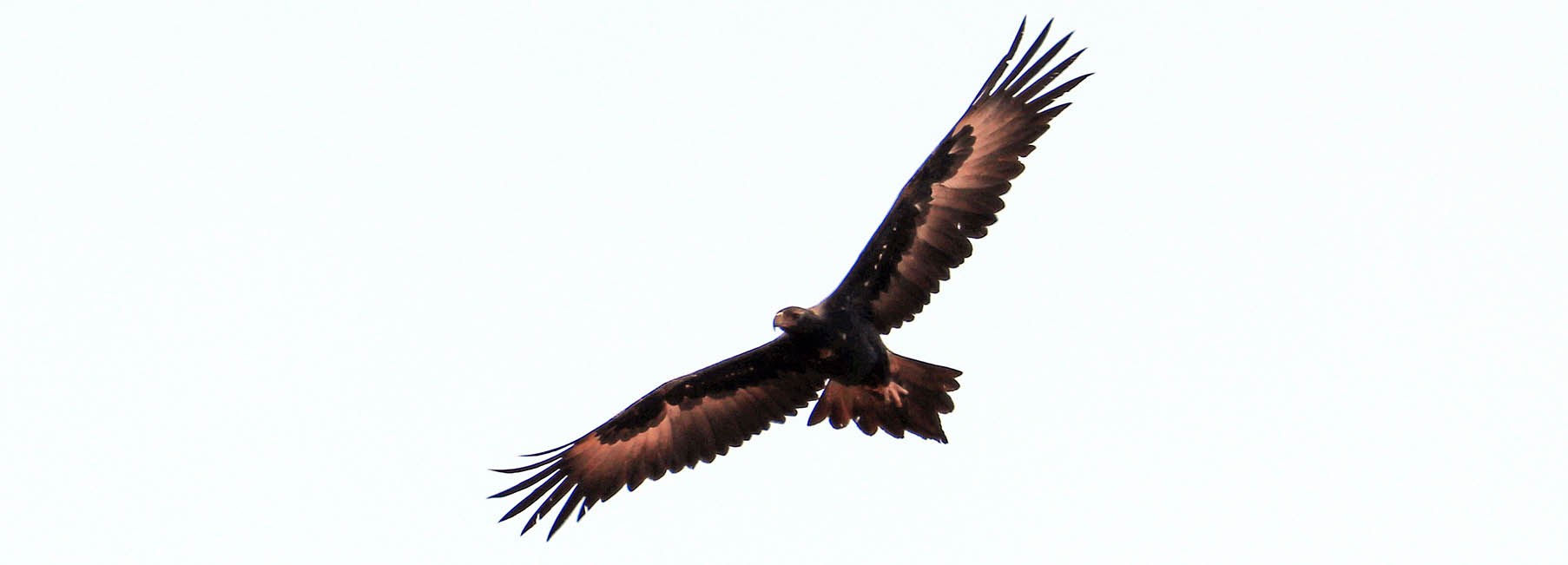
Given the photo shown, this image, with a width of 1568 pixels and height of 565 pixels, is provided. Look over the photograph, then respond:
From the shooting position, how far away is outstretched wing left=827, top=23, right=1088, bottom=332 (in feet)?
46.9

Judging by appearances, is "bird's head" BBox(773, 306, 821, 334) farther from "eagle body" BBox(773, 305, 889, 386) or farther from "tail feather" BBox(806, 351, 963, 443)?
"tail feather" BBox(806, 351, 963, 443)

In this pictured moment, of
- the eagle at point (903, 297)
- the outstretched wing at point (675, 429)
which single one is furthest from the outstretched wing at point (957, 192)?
the outstretched wing at point (675, 429)

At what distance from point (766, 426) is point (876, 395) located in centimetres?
112

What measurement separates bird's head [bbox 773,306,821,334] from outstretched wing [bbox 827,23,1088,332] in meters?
0.29

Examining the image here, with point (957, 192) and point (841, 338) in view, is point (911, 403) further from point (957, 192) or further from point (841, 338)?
point (957, 192)

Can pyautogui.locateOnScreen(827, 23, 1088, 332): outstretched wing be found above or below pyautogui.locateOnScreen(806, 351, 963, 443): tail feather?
above

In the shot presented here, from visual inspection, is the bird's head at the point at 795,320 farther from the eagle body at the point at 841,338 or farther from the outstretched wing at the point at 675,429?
the outstretched wing at the point at 675,429

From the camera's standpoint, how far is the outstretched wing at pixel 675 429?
49.9 ft

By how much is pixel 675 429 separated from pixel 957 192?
328cm

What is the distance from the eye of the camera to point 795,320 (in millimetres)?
14180

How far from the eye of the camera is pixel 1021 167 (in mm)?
14203

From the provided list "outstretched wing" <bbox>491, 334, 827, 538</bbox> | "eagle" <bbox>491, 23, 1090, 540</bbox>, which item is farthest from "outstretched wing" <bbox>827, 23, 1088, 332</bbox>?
"outstretched wing" <bbox>491, 334, 827, 538</bbox>

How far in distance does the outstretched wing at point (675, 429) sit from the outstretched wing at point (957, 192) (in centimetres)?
111

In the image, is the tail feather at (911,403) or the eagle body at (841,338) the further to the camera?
the tail feather at (911,403)
